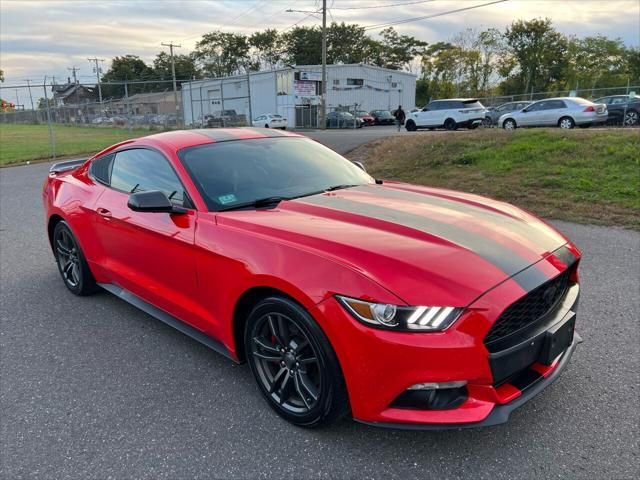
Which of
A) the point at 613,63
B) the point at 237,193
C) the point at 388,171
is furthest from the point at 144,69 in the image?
the point at 237,193

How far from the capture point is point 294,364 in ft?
8.57

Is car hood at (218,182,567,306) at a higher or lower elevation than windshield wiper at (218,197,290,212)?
lower

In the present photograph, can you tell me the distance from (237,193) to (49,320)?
219 cm

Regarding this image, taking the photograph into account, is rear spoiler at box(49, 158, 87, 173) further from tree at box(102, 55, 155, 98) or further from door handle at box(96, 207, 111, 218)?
tree at box(102, 55, 155, 98)

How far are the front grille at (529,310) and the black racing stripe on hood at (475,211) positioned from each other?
245 millimetres

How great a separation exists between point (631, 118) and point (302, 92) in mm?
27241

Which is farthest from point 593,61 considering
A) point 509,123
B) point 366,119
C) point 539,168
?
point 539,168

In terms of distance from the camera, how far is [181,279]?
3.23 meters

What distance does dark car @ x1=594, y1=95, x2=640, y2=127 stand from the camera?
20.7 m

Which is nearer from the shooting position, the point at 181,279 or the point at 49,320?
the point at 181,279

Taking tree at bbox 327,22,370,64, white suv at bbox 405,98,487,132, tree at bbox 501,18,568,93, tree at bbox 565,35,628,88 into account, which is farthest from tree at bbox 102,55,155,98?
white suv at bbox 405,98,487,132

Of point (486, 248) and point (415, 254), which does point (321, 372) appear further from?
point (486, 248)

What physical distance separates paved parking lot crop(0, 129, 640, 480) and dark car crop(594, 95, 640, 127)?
67.2 ft

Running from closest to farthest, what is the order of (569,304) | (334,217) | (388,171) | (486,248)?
(486,248)
(569,304)
(334,217)
(388,171)
